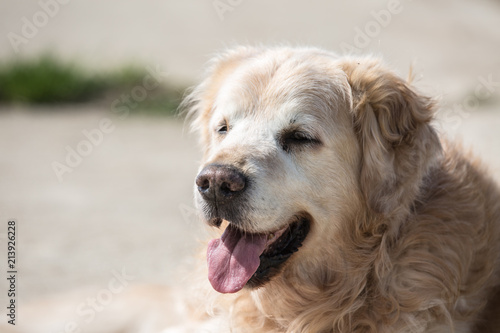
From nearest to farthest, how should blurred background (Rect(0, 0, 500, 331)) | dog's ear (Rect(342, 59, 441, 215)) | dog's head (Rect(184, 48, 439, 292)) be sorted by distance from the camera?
1. dog's head (Rect(184, 48, 439, 292))
2. dog's ear (Rect(342, 59, 441, 215))
3. blurred background (Rect(0, 0, 500, 331))

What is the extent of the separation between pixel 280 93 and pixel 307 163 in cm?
44

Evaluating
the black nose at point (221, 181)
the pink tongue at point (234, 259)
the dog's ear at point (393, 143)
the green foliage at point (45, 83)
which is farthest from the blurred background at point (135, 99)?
the black nose at point (221, 181)

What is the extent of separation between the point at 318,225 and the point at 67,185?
6.05m

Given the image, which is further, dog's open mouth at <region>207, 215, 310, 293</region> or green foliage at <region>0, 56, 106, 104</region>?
green foliage at <region>0, 56, 106, 104</region>

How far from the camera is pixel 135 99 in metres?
12.5

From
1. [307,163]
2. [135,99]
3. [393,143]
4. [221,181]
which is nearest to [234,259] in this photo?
[221,181]

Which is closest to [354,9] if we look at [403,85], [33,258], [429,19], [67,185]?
[429,19]

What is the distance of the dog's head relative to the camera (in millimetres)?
3207

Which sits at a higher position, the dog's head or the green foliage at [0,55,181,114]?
→ the dog's head

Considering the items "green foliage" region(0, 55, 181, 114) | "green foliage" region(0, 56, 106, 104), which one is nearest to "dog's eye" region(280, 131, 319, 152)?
"green foliage" region(0, 55, 181, 114)

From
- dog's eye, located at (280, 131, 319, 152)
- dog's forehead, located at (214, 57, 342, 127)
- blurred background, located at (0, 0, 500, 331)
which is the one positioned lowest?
blurred background, located at (0, 0, 500, 331)

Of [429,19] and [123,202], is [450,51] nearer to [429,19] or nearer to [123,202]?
[429,19]

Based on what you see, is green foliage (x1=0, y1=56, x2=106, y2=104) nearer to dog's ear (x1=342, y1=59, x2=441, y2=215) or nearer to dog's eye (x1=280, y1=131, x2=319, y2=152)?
dog's eye (x1=280, y1=131, x2=319, y2=152)

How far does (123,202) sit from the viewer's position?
8.12m
